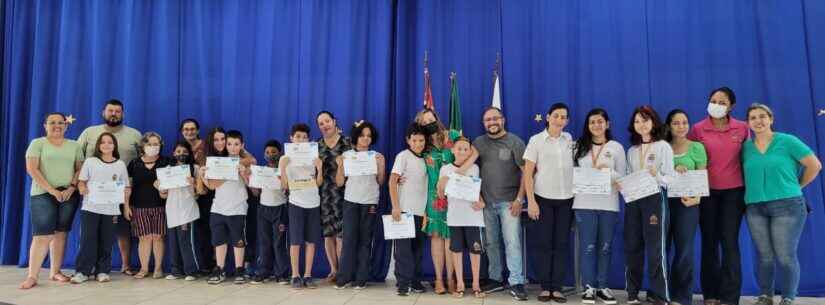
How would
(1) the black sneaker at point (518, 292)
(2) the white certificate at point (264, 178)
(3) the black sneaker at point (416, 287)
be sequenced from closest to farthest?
(1) the black sneaker at point (518, 292), (3) the black sneaker at point (416, 287), (2) the white certificate at point (264, 178)

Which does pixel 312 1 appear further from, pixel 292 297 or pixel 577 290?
pixel 577 290

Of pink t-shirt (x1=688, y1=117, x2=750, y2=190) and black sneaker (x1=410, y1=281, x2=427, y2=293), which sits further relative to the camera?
black sneaker (x1=410, y1=281, x2=427, y2=293)

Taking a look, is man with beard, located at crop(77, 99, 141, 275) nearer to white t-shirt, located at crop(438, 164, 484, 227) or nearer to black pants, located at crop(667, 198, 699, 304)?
white t-shirt, located at crop(438, 164, 484, 227)

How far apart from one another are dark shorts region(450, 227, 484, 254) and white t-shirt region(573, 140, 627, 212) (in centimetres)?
70

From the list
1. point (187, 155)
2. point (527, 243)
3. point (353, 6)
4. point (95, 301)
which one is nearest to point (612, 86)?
point (527, 243)

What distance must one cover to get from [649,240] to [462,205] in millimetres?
1242

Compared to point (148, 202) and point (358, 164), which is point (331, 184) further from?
point (148, 202)

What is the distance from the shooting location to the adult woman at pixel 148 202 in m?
4.21

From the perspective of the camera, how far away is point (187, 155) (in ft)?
13.9

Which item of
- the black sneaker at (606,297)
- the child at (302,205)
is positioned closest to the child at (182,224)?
the child at (302,205)

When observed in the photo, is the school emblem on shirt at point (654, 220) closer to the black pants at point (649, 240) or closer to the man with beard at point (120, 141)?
the black pants at point (649, 240)

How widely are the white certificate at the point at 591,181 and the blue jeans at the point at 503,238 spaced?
0.52 metres

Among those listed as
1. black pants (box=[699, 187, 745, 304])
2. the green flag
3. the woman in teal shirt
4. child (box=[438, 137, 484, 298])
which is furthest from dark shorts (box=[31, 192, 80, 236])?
the woman in teal shirt

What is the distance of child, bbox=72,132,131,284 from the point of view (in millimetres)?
4031
